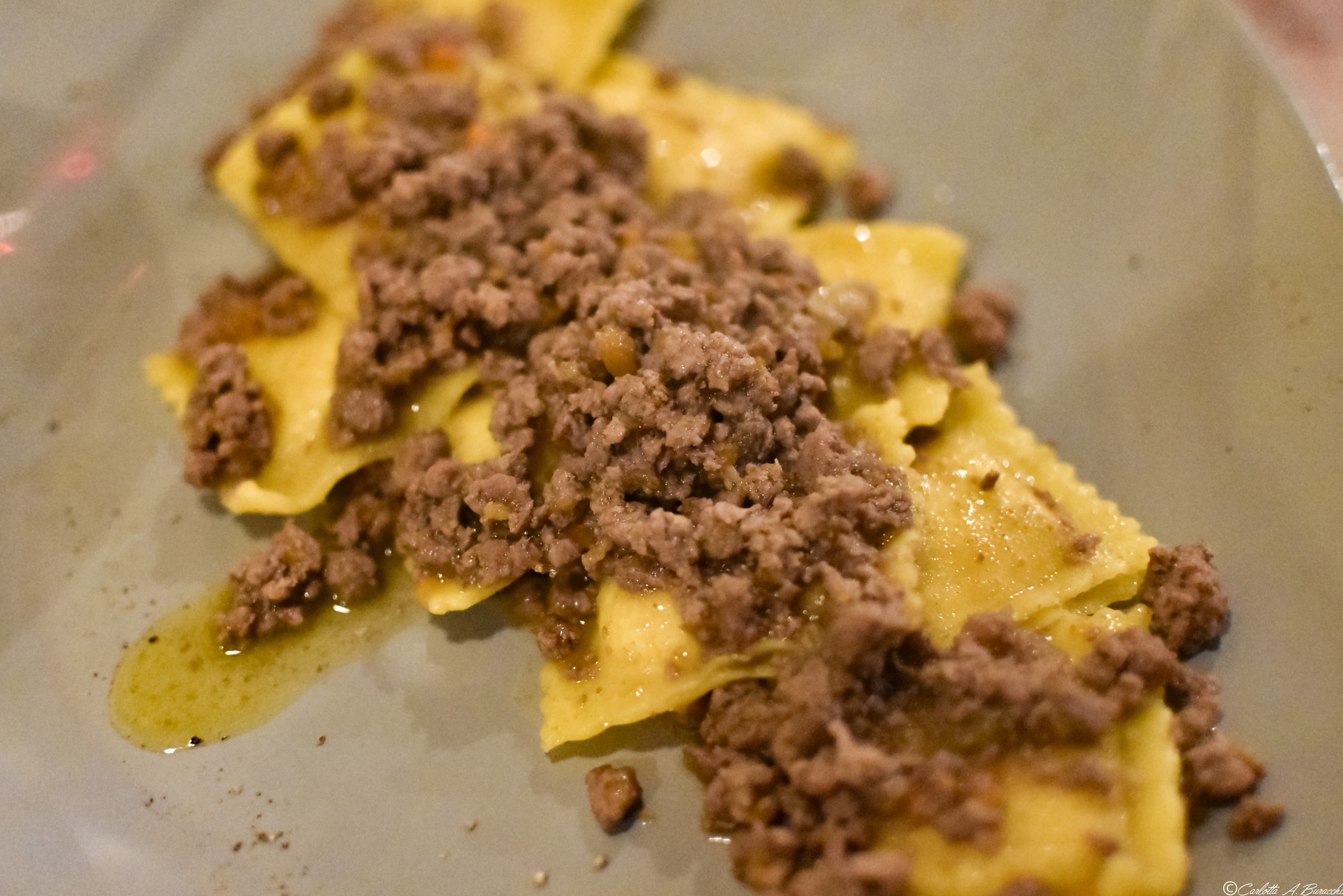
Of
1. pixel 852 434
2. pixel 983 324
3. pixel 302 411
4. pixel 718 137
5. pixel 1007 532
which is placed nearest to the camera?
pixel 1007 532

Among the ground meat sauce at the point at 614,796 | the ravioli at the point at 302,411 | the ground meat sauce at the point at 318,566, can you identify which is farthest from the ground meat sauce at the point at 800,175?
the ground meat sauce at the point at 614,796

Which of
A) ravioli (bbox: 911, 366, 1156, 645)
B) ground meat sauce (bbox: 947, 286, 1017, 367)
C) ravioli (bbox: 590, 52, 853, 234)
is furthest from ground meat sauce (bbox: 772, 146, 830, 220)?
ravioli (bbox: 911, 366, 1156, 645)

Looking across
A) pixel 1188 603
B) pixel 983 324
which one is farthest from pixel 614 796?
pixel 983 324

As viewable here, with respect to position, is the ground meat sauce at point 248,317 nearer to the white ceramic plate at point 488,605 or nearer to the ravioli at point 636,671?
the white ceramic plate at point 488,605

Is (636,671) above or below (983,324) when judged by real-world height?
below

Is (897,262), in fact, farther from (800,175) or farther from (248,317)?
(248,317)

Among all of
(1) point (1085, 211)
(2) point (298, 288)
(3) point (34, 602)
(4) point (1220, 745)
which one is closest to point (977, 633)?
(4) point (1220, 745)

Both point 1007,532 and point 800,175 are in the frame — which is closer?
point 1007,532
